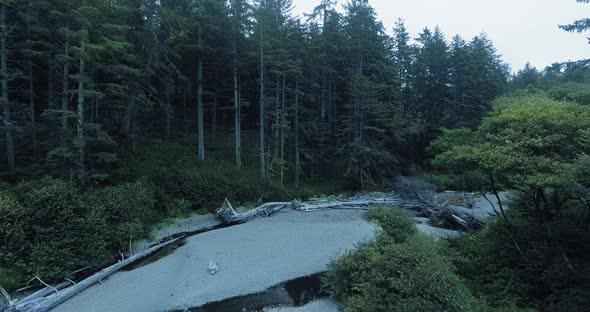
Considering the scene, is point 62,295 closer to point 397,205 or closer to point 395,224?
point 395,224

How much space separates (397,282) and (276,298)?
354 centimetres

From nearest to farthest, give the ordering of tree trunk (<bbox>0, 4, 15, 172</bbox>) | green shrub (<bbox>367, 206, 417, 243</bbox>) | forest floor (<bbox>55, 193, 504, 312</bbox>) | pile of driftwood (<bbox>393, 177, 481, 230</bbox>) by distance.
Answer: forest floor (<bbox>55, 193, 504, 312</bbox>) < green shrub (<bbox>367, 206, 417, 243</bbox>) < tree trunk (<bbox>0, 4, 15, 172</bbox>) < pile of driftwood (<bbox>393, 177, 481, 230</bbox>)

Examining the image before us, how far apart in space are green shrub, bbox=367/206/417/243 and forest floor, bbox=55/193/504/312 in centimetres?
74

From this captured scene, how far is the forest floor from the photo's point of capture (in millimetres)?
8641

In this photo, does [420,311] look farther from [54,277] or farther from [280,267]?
[54,277]

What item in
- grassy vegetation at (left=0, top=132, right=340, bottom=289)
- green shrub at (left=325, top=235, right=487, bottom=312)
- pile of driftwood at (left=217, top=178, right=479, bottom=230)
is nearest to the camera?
green shrub at (left=325, top=235, right=487, bottom=312)

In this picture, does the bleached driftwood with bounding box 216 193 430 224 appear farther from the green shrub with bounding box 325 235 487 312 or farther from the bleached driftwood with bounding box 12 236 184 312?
the green shrub with bounding box 325 235 487 312

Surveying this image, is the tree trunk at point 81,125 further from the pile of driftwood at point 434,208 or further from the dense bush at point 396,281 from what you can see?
the pile of driftwood at point 434,208

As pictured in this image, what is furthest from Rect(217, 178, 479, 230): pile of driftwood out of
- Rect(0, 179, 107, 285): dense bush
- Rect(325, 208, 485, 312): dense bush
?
Rect(325, 208, 485, 312): dense bush

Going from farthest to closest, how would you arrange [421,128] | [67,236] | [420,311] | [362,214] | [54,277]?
1. [421,128]
2. [362,214]
3. [67,236]
4. [54,277]
5. [420,311]

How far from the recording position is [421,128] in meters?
30.7

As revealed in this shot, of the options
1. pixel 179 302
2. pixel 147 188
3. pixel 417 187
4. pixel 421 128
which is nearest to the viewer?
pixel 179 302

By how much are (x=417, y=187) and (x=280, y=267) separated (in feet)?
39.8

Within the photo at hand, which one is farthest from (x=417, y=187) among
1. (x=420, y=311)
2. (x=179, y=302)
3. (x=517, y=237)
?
(x=179, y=302)
